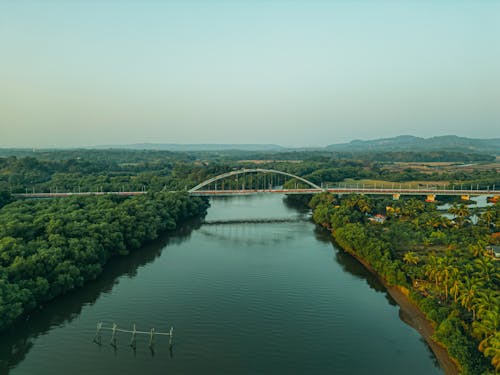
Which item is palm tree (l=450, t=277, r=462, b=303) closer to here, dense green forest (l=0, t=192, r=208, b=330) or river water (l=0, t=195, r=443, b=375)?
river water (l=0, t=195, r=443, b=375)

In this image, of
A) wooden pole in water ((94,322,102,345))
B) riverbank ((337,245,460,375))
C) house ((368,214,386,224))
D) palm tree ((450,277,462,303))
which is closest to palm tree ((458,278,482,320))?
palm tree ((450,277,462,303))

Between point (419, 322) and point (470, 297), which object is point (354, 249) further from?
point (470, 297)

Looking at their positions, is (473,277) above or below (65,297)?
above

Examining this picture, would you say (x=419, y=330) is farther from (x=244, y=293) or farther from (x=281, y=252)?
(x=281, y=252)

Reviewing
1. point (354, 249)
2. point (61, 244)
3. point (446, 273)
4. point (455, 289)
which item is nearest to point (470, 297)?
point (455, 289)

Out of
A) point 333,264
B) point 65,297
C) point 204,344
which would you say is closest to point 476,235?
point 333,264

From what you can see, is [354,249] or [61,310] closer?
[61,310]
